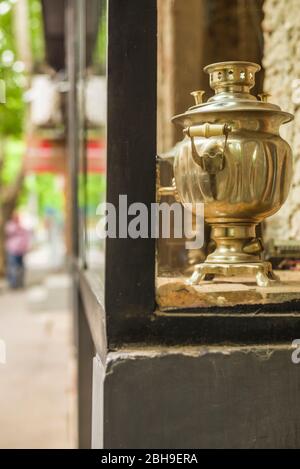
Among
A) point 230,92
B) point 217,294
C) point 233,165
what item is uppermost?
point 230,92

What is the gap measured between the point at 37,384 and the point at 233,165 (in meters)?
4.68

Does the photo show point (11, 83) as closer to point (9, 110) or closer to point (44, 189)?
point (9, 110)

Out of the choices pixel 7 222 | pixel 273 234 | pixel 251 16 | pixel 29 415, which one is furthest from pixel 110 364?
pixel 7 222

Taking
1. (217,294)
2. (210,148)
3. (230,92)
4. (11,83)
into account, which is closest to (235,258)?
(217,294)

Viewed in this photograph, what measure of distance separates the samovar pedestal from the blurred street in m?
2.73

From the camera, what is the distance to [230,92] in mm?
1461

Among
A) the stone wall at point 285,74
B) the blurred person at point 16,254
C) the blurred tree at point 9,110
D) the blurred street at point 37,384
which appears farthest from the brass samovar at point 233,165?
the blurred tree at point 9,110

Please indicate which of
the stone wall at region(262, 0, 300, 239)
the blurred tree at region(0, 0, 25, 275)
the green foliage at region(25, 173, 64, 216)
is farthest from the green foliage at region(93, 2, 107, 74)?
the green foliage at region(25, 173, 64, 216)

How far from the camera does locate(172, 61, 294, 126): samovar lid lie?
1.39 metres

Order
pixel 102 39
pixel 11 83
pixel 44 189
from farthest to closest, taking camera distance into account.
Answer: pixel 44 189 → pixel 11 83 → pixel 102 39

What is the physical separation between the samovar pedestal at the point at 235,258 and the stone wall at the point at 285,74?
273mm

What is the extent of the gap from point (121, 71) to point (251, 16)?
32.8 inches
